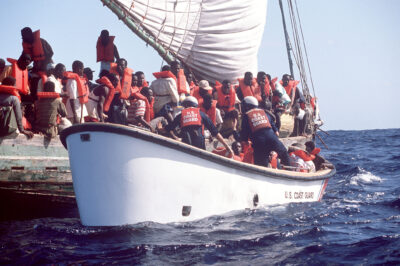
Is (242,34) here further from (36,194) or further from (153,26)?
(36,194)

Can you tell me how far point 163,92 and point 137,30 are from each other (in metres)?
5.77

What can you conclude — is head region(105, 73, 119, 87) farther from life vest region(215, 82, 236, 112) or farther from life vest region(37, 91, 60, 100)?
life vest region(215, 82, 236, 112)

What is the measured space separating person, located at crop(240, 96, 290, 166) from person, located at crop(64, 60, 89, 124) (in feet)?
10.2

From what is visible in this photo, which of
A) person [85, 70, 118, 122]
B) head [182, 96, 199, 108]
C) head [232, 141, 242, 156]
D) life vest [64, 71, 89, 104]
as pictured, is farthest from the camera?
head [232, 141, 242, 156]

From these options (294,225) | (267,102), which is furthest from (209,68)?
(294,225)

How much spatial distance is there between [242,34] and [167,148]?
41.4ft

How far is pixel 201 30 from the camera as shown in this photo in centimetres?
1634

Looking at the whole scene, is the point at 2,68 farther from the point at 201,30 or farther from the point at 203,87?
the point at 201,30

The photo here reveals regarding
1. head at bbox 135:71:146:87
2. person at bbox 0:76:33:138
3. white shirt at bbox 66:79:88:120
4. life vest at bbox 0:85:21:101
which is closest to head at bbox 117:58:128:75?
head at bbox 135:71:146:87

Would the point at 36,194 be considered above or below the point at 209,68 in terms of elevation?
below

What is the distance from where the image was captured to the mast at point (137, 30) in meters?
14.4

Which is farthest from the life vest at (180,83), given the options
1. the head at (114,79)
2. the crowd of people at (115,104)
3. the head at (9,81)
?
the head at (9,81)

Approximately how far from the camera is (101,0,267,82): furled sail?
1492cm

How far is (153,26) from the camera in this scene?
596 inches
